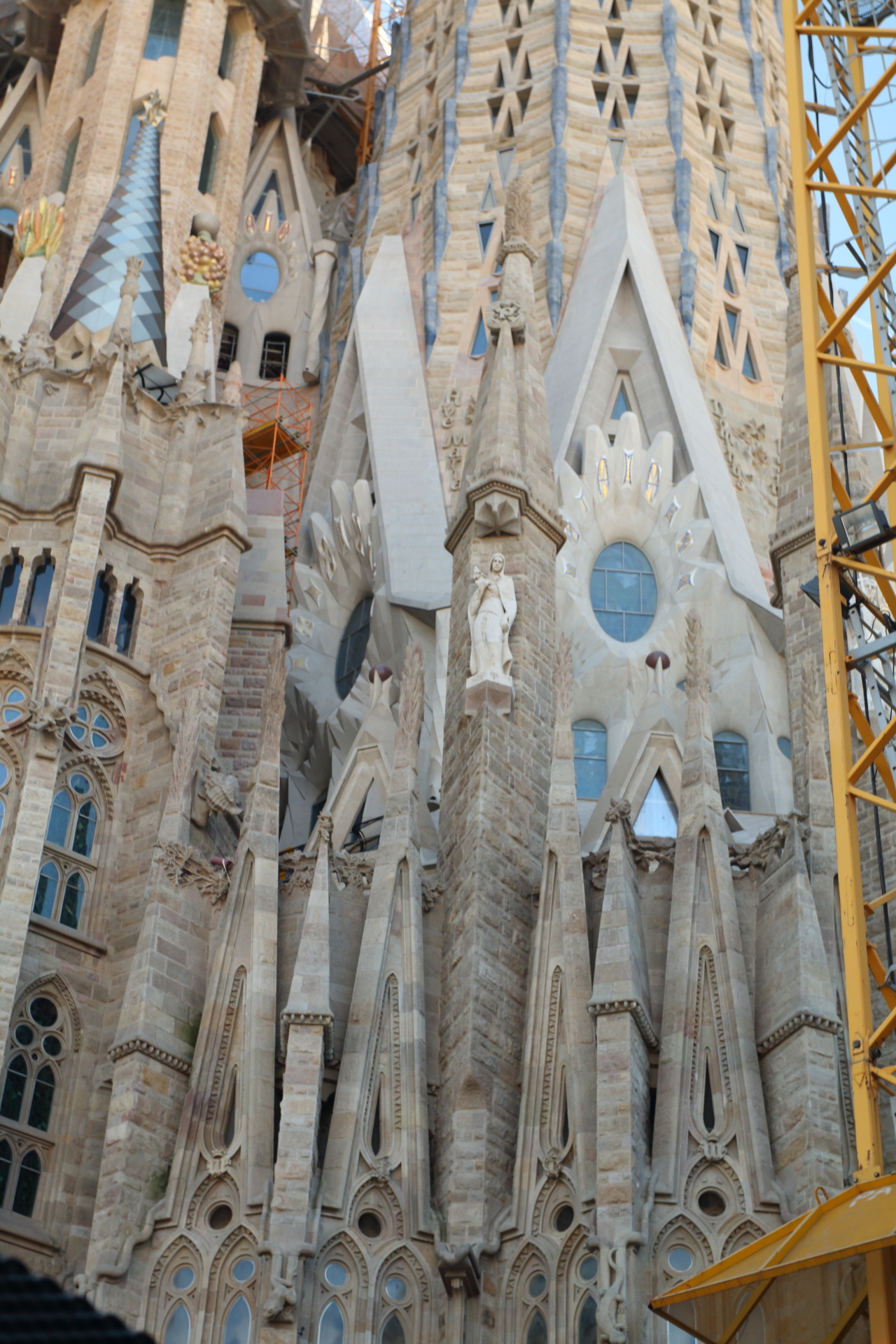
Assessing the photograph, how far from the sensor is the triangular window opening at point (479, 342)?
33294 millimetres

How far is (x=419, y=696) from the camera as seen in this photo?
22016 millimetres

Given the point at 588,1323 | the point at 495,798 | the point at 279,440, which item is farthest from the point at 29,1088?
the point at 279,440

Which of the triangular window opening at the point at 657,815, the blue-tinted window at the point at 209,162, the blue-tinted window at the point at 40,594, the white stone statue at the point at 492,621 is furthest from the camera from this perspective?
the blue-tinted window at the point at 209,162

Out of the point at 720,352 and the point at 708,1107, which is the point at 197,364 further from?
the point at 708,1107

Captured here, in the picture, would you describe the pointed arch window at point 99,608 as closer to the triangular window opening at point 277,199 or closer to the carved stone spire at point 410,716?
the carved stone spire at point 410,716

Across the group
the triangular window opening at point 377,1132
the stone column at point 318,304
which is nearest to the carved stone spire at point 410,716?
the triangular window opening at point 377,1132

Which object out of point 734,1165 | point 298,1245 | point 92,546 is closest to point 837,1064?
point 734,1165

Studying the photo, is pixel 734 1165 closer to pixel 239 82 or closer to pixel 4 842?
pixel 4 842

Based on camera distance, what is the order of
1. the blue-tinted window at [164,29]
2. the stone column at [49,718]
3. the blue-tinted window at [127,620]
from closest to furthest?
the stone column at [49,718] → the blue-tinted window at [127,620] → the blue-tinted window at [164,29]

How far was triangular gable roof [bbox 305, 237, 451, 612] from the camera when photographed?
2958 centimetres

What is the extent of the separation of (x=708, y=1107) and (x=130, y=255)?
19494mm

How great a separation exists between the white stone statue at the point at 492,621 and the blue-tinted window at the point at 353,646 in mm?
7679

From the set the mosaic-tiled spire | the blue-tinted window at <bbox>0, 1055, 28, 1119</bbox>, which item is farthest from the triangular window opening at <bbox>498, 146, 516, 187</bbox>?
the blue-tinted window at <bbox>0, 1055, 28, 1119</bbox>

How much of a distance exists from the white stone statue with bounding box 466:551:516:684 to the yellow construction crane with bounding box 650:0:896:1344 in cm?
375
